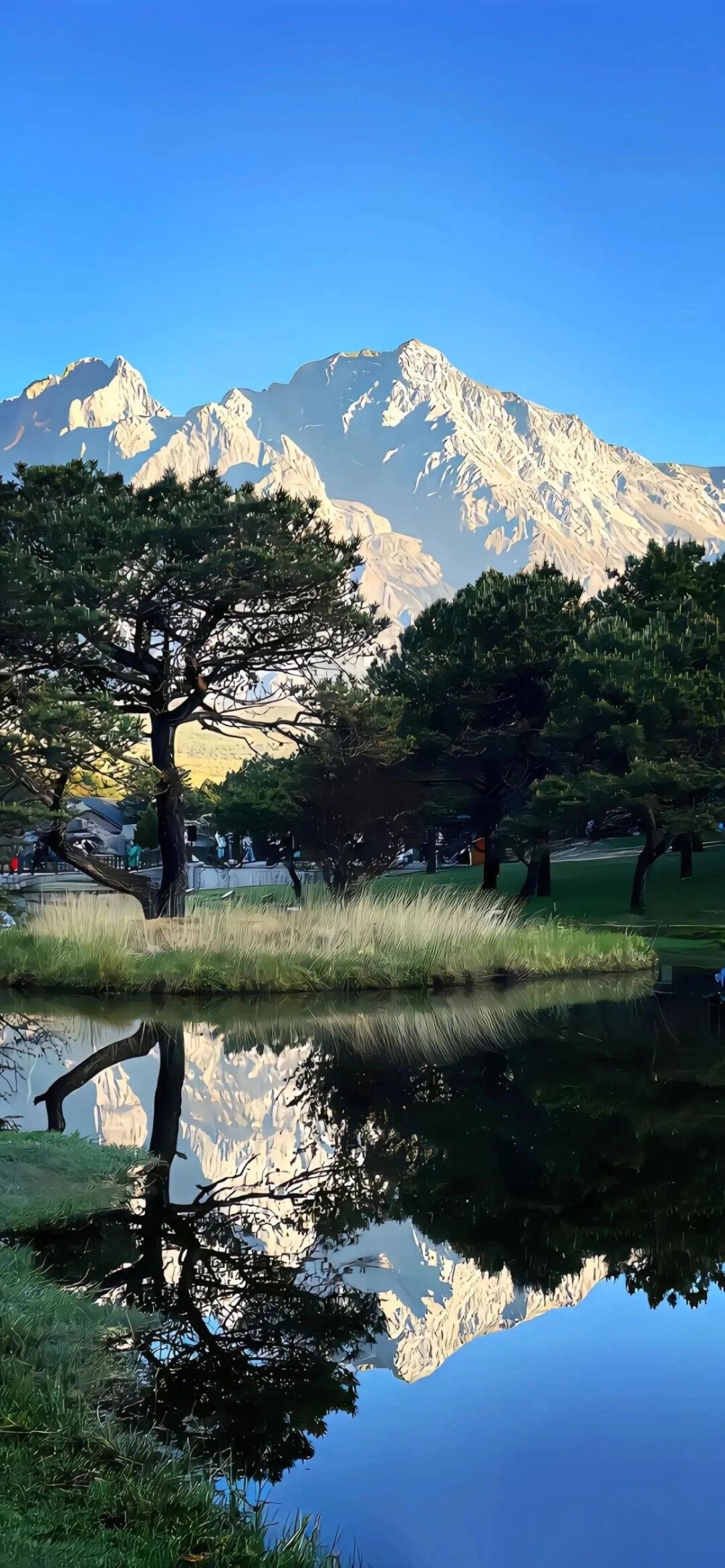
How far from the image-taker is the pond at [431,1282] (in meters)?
3.62

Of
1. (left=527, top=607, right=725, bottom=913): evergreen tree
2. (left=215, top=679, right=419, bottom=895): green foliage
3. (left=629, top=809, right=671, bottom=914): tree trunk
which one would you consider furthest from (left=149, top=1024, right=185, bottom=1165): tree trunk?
(left=629, top=809, right=671, bottom=914): tree trunk

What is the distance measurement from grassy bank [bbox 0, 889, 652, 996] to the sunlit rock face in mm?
3042

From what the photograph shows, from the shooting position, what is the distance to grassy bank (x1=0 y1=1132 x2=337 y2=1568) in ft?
9.55

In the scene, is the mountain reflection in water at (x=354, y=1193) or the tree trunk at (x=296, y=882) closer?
the mountain reflection in water at (x=354, y=1193)

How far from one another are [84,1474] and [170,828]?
19.3 m

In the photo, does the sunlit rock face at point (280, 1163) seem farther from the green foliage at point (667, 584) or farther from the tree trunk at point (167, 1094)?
the green foliage at point (667, 584)

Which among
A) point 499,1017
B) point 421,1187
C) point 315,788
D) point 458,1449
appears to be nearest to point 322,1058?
point 499,1017

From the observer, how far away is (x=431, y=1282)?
209 inches

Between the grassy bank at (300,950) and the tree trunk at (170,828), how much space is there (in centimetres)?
175

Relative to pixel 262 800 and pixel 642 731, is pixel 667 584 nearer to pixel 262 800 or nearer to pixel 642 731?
pixel 642 731

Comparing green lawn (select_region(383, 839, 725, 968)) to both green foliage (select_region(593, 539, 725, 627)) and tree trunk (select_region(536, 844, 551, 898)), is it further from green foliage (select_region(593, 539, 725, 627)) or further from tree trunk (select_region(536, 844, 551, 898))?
green foliage (select_region(593, 539, 725, 627))

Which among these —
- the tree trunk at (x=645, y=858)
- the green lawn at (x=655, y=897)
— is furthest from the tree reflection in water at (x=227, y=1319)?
the tree trunk at (x=645, y=858)

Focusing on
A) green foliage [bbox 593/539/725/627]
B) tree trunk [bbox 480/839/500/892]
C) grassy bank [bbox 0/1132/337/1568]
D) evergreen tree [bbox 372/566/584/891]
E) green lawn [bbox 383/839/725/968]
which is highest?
green foliage [bbox 593/539/725/627]

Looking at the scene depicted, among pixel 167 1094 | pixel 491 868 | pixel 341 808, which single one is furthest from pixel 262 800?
pixel 167 1094
